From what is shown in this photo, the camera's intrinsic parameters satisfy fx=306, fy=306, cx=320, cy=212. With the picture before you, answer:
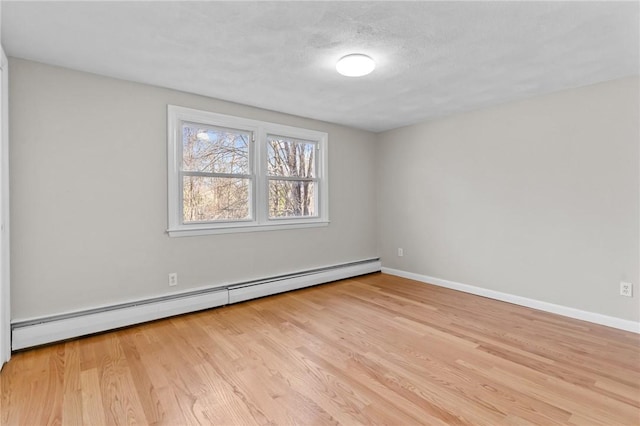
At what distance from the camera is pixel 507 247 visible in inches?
142

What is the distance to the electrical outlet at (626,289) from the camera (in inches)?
110

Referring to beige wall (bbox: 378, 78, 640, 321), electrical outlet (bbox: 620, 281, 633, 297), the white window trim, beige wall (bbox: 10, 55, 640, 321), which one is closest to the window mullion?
the white window trim

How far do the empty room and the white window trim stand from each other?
0.08 feet

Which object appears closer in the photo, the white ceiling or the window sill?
the white ceiling

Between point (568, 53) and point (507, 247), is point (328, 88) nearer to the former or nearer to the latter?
point (568, 53)

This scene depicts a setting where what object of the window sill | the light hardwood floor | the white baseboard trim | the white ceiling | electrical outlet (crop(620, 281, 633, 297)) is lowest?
the light hardwood floor

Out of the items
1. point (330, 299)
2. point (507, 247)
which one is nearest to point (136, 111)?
point (330, 299)

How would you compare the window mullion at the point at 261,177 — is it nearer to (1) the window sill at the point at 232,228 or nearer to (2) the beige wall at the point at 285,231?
(1) the window sill at the point at 232,228

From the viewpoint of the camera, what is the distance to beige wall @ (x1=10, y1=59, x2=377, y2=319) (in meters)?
2.47

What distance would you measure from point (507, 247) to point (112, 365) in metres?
4.01

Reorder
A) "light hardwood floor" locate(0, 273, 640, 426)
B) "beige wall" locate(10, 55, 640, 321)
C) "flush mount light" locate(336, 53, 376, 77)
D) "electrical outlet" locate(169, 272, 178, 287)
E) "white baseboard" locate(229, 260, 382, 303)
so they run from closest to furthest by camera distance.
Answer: "light hardwood floor" locate(0, 273, 640, 426) → "flush mount light" locate(336, 53, 376, 77) → "beige wall" locate(10, 55, 640, 321) → "electrical outlet" locate(169, 272, 178, 287) → "white baseboard" locate(229, 260, 382, 303)

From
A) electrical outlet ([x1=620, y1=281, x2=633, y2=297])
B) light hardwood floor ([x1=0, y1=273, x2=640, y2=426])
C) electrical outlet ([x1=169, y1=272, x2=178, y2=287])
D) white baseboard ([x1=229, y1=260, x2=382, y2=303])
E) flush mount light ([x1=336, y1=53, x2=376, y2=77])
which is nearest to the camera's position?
light hardwood floor ([x1=0, y1=273, x2=640, y2=426])

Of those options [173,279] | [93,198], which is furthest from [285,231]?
[93,198]

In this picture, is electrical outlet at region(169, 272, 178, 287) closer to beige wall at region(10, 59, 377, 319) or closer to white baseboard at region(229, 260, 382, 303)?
beige wall at region(10, 59, 377, 319)
